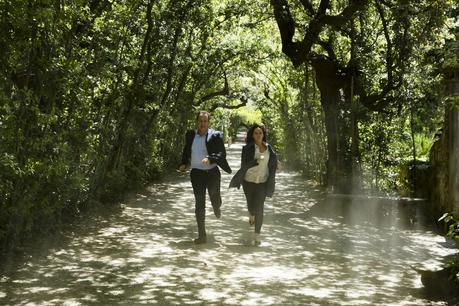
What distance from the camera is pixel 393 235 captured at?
9.89 m

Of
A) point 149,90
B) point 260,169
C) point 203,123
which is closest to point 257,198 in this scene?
point 260,169

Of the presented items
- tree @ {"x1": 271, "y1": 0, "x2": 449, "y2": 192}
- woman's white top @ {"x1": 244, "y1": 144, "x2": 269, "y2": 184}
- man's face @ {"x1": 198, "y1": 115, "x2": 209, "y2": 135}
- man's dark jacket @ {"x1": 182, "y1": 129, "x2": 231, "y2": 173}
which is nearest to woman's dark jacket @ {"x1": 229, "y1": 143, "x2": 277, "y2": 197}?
woman's white top @ {"x1": 244, "y1": 144, "x2": 269, "y2": 184}

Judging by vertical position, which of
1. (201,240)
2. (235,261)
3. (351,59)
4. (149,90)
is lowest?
(235,261)

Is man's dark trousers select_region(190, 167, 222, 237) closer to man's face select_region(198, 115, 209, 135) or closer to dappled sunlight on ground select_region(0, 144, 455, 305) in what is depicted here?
dappled sunlight on ground select_region(0, 144, 455, 305)

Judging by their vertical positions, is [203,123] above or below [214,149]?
above

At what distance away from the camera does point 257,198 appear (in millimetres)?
8484

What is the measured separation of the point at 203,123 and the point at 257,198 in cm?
141

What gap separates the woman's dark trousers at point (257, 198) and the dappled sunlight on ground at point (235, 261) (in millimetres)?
405

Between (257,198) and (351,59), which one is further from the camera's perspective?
(351,59)

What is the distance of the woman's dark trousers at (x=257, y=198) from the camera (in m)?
8.48

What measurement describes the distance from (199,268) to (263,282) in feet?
3.08

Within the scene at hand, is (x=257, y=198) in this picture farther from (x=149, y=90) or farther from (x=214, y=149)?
(x=149, y=90)

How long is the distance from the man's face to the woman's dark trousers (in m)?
Result: 1.05

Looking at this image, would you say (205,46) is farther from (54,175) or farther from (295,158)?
(54,175)
